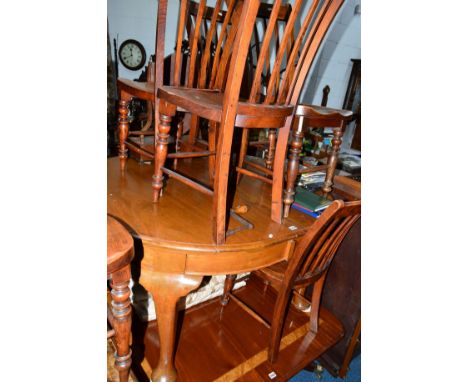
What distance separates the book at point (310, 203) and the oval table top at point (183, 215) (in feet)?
0.12

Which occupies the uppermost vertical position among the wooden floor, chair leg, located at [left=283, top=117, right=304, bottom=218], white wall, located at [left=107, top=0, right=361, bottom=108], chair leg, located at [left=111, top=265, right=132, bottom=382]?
white wall, located at [left=107, top=0, right=361, bottom=108]

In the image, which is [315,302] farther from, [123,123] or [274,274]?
[123,123]

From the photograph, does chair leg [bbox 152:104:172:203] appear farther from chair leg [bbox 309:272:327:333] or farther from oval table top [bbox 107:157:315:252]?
chair leg [bbox 309:272:327:333]

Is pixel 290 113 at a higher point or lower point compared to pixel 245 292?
higher

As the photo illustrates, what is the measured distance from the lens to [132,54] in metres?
3.06

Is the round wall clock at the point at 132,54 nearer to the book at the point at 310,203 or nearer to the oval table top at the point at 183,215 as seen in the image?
the oval table top at the point at 183,215

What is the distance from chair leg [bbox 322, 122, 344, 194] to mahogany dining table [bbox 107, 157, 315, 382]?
360 millimetres

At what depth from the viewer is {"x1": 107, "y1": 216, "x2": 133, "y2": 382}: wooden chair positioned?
1.97 feet

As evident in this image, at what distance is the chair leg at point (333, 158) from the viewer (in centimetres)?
141

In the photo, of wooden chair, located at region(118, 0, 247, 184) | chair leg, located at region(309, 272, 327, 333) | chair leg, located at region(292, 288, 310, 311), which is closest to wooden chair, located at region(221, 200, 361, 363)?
chair leg, located at region(309, 272, 327, 333)
